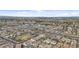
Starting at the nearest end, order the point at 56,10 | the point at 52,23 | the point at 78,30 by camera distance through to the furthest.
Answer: the point at 78,30 → the point at 52,23 → the point at 56,10
